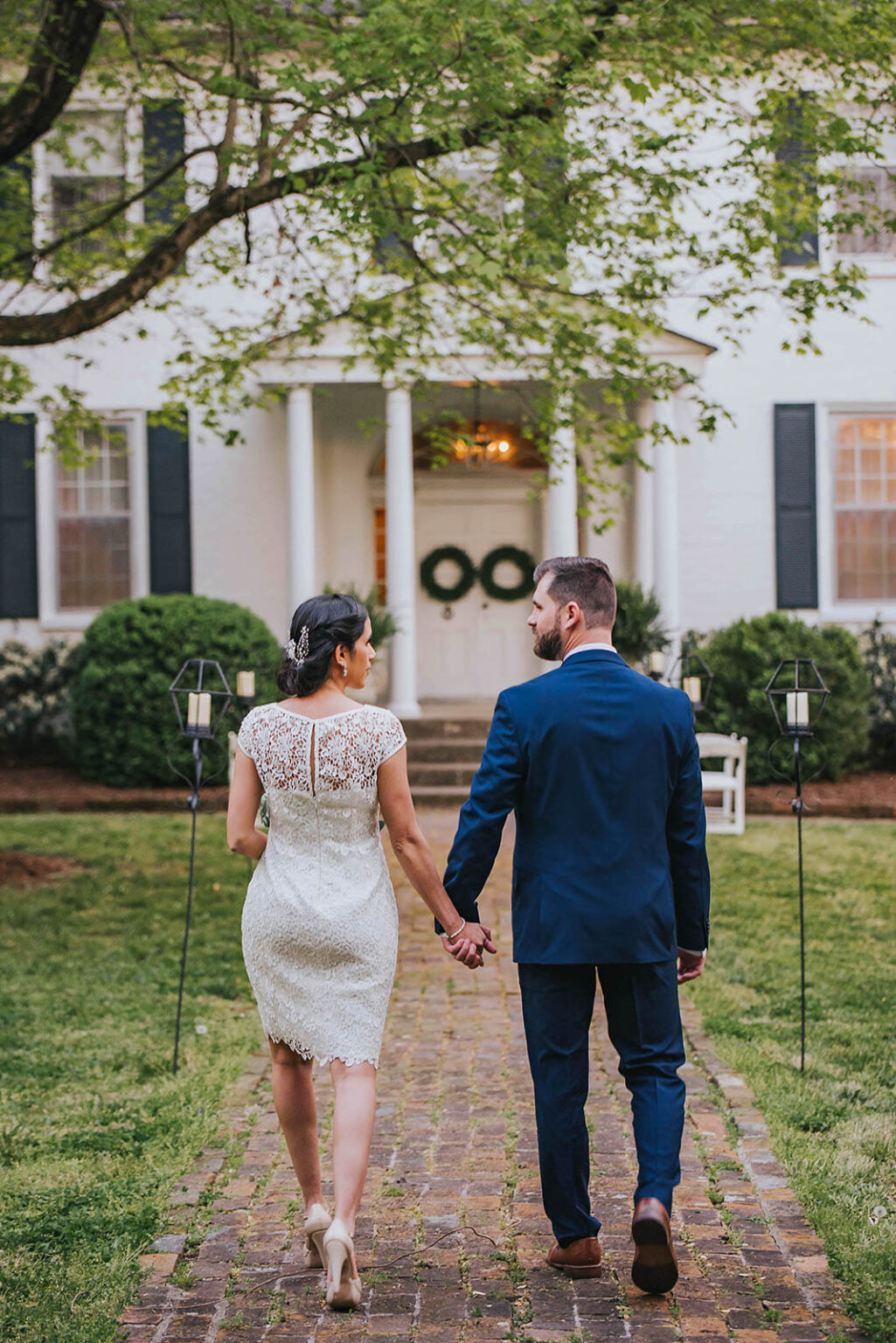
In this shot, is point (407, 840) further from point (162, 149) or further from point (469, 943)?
point (162, 149)

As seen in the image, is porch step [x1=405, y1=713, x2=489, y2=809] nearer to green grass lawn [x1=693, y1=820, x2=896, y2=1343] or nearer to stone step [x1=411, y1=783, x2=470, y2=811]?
stone step [x1=411, y1=783, x2=470, y2=811]

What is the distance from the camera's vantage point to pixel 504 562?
15.9 metres

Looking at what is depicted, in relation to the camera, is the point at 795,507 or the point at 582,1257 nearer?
the point at 582,1257

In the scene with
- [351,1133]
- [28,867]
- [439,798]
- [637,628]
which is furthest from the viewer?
[637,628]

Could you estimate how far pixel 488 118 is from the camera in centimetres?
686

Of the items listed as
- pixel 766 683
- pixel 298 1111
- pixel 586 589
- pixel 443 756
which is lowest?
pixel 443 756

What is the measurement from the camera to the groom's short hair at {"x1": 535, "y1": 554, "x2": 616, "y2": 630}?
356cm

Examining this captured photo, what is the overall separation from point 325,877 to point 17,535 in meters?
12.6

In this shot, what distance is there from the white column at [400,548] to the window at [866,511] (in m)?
4.86

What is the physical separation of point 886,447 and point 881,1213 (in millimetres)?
12661

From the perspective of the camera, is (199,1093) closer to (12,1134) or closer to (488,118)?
(12,1134)

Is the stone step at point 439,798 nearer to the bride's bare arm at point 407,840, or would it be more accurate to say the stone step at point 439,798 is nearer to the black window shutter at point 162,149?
the black window shutter at point 162,149

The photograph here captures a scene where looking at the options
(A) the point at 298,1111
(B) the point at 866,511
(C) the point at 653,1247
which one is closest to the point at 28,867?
(A) the point at 298,1111

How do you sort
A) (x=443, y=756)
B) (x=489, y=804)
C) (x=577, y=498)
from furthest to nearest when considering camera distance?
(x=577, y=498)
(x=443, y=756)
(x=489, y=804)
